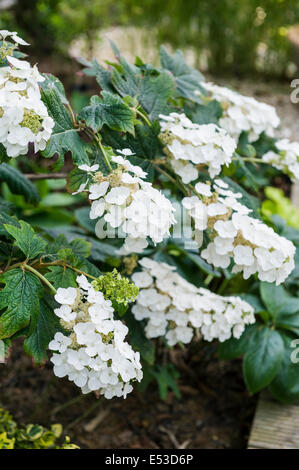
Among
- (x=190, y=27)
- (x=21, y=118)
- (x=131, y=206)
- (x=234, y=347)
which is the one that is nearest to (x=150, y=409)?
(x=234, y=347)

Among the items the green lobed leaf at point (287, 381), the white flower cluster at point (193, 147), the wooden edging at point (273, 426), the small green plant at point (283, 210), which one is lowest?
the wooden edging at point (273, 426)

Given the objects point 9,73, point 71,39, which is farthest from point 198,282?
point 71,39

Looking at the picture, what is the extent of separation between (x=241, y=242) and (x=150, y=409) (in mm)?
934

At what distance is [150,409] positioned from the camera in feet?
6.16

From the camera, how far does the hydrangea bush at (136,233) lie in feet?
3.39

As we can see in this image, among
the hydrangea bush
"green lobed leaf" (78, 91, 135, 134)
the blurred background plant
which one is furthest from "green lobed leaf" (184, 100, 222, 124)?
the blurred background plant

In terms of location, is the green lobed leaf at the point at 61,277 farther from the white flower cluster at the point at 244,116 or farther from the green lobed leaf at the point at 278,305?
the green lobed leaf at the point at 278,305

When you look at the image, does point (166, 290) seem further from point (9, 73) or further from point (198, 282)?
point (9, 73)

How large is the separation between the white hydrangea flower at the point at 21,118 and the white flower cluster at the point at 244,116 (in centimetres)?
67

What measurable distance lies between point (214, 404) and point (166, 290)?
2.12 ft

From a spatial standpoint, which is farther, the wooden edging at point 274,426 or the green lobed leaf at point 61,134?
the wooden edging at point 274,426

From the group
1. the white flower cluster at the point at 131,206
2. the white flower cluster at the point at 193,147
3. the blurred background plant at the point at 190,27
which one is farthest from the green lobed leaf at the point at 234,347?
the blurred background plant at the point at 190,27

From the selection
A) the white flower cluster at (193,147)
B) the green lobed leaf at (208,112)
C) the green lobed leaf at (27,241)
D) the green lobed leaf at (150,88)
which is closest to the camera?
the green lobed leaf at (27,241)

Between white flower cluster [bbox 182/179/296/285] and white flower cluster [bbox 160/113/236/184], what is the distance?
0.09 m
